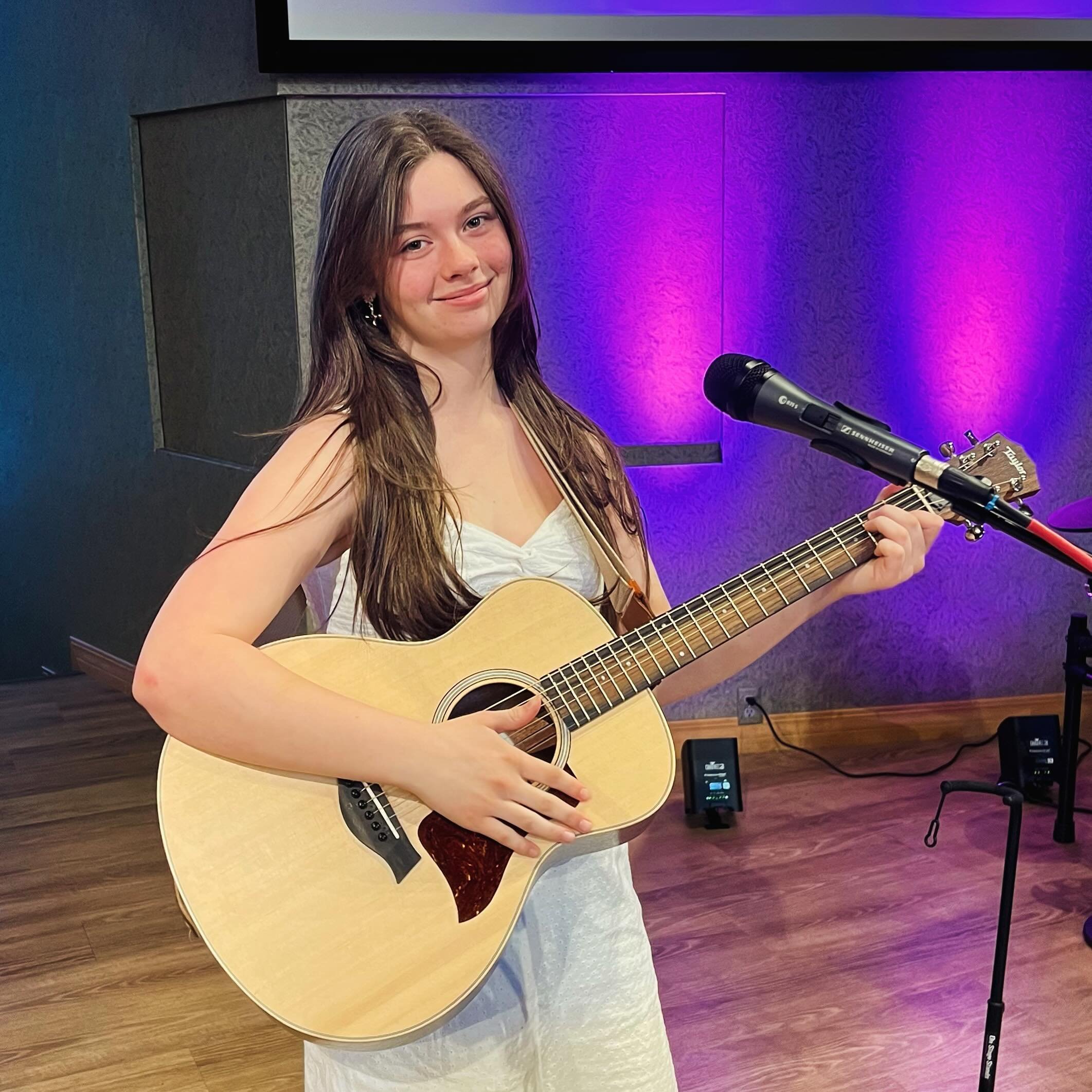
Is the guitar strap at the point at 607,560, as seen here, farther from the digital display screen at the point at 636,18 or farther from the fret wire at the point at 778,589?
the digital display screen at the point at 636,18

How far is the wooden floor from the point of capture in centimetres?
265

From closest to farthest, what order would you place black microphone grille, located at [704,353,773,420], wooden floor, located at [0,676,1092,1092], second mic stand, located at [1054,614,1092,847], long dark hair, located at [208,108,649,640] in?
black microphone grille, located at [704,353,773,420], long dark hair, located at [208,108,649,640], wooden floor, located at [0,676,1092,1092], second mic stand, located at [1054,614,1092,847]

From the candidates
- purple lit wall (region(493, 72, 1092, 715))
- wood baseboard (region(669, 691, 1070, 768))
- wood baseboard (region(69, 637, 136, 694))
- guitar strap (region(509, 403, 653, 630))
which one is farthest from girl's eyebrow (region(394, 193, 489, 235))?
wood baseboard (region(69, 637, 136, 694))

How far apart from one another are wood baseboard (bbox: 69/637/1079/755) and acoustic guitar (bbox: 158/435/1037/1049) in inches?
112

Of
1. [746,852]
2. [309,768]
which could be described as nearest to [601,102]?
[746,852]

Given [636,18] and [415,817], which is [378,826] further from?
[636,18]

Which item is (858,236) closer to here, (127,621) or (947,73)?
(947,73)

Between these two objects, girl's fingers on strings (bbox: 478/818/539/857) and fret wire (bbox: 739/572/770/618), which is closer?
girl's fingers on strings (bbox: 478/818/539/857)

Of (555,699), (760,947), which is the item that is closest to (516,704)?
(555,699)

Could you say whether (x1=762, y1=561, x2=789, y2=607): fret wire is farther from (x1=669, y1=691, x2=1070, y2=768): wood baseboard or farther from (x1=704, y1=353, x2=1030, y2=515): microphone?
(x1=669, y1=691, x2=1070, y2=768): wood baseboard

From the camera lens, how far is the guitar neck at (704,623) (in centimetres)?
146

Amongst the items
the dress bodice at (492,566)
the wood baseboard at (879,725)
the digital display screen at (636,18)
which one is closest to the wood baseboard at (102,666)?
the wood baseboard at (879,725)

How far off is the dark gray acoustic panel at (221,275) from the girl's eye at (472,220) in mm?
2401

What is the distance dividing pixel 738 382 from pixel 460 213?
376 mm
